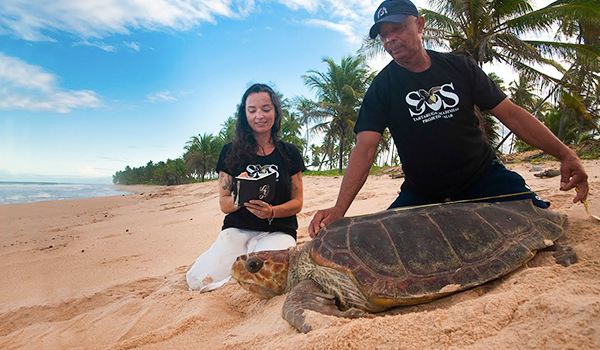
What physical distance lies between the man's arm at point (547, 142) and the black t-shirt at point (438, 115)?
0.11 metres

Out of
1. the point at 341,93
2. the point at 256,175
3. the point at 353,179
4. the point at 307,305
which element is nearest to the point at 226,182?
the point at 256,175

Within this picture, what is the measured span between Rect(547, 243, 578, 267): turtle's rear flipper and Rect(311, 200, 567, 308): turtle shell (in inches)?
2.0

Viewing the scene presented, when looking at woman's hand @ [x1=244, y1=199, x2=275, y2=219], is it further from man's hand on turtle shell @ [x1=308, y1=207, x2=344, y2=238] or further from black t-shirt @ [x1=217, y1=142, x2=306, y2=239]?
man's hand on turtle shell @ [x1=308, y1=207, x2=344, y2=238]

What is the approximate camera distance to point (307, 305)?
4.85 ft

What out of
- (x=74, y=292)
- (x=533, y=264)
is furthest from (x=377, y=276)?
(x=74, y=292)

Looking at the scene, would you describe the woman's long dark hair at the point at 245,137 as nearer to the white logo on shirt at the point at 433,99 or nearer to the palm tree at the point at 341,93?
the white logo on shirt at the point at 433,99

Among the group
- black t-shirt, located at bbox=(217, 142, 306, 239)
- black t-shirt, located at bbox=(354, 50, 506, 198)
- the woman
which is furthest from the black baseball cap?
black t-shirt, located at bbox=(217, 142, 306, 239)

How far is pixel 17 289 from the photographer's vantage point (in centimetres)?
298

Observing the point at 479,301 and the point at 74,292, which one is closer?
the point at 479,301

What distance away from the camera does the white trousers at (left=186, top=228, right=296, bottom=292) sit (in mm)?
2412

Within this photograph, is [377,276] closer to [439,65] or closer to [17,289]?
[439,65]

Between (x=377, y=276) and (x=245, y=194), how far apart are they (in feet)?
3.75

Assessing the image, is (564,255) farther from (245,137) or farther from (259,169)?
(245,137)

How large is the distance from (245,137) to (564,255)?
240 centimetres
